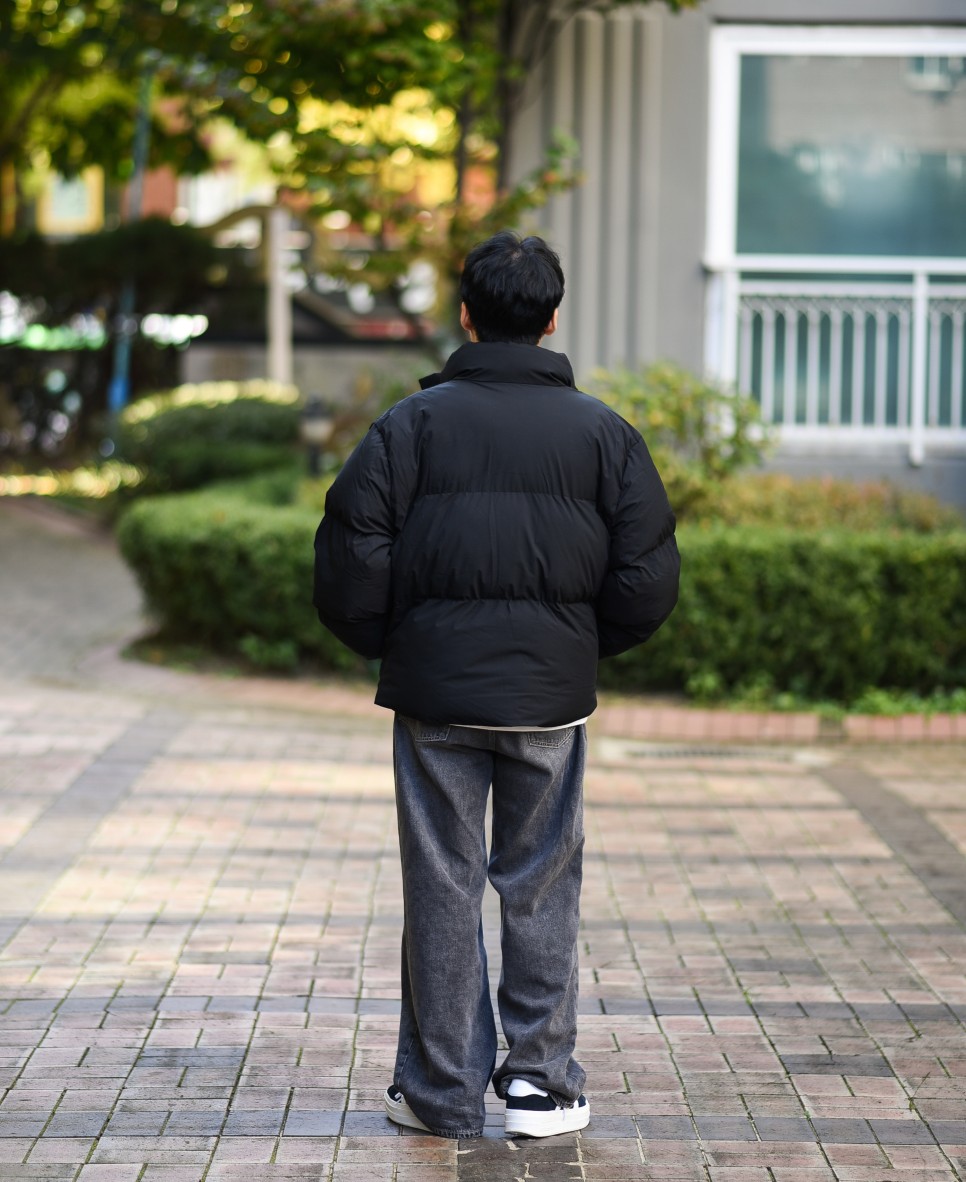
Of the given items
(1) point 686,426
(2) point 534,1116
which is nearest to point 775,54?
(1) point 686,426

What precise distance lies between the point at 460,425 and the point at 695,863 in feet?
9.21

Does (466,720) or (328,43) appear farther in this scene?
(328,43)

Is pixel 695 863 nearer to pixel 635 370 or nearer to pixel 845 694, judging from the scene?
pixel 845 694

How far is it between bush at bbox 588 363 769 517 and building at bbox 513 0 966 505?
759 mm

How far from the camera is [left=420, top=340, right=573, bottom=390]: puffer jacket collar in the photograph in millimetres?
3393

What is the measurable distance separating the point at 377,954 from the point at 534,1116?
4.29 feet

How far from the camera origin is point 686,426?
28.9 ft

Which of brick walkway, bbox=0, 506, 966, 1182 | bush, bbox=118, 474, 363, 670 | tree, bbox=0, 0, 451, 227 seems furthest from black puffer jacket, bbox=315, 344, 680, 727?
tree, bbox=0, 0, 451, 227

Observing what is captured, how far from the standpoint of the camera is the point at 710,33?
936 cm

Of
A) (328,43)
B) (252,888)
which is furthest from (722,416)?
(252,888)

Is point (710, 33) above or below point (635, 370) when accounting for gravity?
above

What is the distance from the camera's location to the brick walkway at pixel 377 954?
352 centimetres

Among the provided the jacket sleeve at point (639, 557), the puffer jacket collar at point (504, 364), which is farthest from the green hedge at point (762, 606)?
the puffer jacket collar at point (504, 364)

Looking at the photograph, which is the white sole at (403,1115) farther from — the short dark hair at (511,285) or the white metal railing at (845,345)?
the white metal railing at (845,345)
